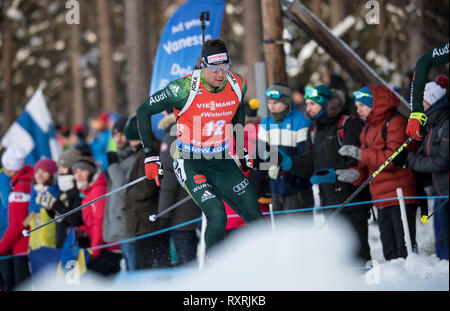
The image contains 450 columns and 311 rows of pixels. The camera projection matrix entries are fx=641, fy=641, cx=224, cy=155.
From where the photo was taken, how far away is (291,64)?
9188mm

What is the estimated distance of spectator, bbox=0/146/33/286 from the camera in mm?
8188

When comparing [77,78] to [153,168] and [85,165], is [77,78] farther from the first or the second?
[153,168]

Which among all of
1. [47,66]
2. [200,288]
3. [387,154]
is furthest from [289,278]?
[47,66]

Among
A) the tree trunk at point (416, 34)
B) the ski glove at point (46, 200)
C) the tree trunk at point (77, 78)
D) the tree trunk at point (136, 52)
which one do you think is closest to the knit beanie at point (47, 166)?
the ski glove at point (46, 200)

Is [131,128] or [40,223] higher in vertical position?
[131,128]

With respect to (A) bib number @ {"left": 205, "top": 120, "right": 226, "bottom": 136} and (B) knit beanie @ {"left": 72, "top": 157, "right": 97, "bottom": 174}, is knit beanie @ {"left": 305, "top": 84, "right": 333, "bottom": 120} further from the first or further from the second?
(B) knit beanie @ {"left": 72, "top": 157, "right": 97, "bottom": 174}

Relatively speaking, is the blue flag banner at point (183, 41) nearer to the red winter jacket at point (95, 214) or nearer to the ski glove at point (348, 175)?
the red winter jacket at point (95, 214)

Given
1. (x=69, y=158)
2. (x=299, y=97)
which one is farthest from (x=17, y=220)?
(x=299, y=97)

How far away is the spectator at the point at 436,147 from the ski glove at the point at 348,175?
451 mm

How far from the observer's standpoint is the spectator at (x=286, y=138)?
7.20 m

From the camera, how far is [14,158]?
8.45 m

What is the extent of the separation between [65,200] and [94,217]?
0.41 meters

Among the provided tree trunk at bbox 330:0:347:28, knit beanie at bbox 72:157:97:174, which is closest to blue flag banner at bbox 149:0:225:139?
knit beanie at bbox 72:157:97:174

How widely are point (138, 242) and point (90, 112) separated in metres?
35.2
